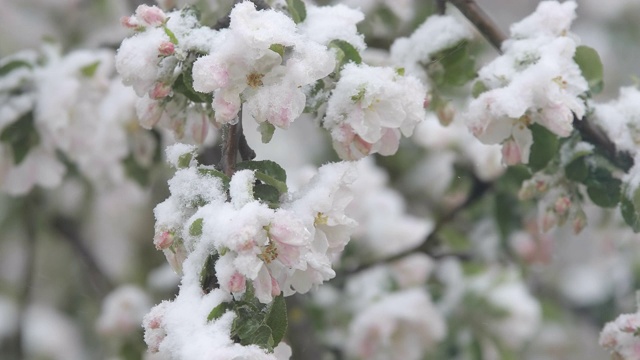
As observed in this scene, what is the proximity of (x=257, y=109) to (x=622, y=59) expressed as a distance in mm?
2655

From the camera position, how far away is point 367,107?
0.87 meters

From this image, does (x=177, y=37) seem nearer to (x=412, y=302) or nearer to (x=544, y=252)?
(x=412, y=302)

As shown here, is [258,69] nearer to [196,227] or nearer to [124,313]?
[196,227]

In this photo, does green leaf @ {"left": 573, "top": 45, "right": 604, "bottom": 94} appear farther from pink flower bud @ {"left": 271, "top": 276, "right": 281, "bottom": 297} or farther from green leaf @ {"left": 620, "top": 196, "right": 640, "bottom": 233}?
pink flower bud @ {"left": 271, "top": 276, "right": 281, "bottom": 297}

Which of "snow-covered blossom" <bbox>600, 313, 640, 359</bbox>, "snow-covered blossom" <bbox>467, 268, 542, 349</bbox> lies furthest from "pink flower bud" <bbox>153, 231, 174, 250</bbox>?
"snow-covered blossom" <bbox>467, 268, 542, 349</bbox>

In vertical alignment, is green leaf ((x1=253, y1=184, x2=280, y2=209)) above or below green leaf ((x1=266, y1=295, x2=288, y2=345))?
above

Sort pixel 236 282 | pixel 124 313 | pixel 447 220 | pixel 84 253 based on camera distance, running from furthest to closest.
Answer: pixel 84 253 → pixel 124 313 → pixel 447 220 → pixel 236 282

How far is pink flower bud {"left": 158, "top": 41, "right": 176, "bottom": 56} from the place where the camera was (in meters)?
0.81

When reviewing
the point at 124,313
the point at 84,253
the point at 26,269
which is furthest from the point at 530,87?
the point at 26,269

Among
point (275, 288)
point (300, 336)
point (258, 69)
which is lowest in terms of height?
point (300, 336)

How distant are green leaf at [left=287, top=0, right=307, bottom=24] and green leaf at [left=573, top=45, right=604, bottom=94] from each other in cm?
32

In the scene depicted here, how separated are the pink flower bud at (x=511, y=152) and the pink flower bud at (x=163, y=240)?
15.7 inches

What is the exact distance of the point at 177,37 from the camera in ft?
2.77

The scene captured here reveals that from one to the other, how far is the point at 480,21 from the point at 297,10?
0.24 meters
